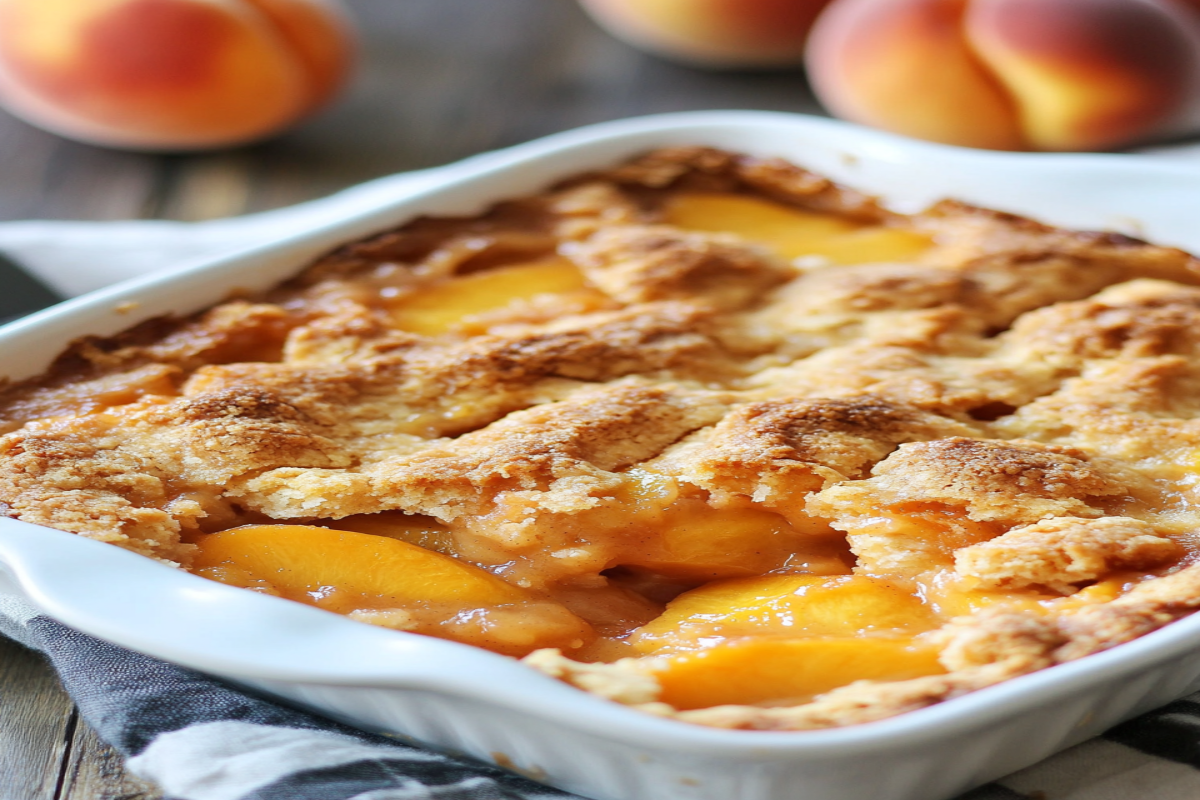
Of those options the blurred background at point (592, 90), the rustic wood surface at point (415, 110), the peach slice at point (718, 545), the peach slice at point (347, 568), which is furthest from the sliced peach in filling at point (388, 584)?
the rustic wood surface at point (415, 110)

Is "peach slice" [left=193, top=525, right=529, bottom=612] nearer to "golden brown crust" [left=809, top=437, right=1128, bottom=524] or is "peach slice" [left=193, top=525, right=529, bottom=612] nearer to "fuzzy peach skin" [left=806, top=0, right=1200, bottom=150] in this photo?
"golden brown crust" [left=809, top=437, right=1128, bottom=524]

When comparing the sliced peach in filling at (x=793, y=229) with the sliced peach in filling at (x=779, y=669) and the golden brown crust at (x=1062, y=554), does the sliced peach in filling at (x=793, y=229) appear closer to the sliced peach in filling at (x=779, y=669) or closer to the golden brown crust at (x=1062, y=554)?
the golden brown crust at (x=1062, y=554)

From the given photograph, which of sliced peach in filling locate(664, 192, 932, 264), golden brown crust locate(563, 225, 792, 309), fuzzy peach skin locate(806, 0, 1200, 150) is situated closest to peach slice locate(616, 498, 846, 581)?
golden brown crust locate(563, 225, 792, 309)

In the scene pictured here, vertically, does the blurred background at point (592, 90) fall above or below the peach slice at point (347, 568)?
above

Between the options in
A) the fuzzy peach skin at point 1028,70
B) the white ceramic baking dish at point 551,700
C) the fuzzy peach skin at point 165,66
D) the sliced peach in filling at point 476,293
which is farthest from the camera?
the fuzzy peach skin at point 165,66

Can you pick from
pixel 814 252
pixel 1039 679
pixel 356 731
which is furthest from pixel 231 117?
pixel 1039 679

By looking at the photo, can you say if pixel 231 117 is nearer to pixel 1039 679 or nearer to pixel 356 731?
pixel 356 731

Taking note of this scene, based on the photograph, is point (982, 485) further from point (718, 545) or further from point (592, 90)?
point (592, 90)

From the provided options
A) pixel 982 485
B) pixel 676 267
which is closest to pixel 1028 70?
pixel 676 267
